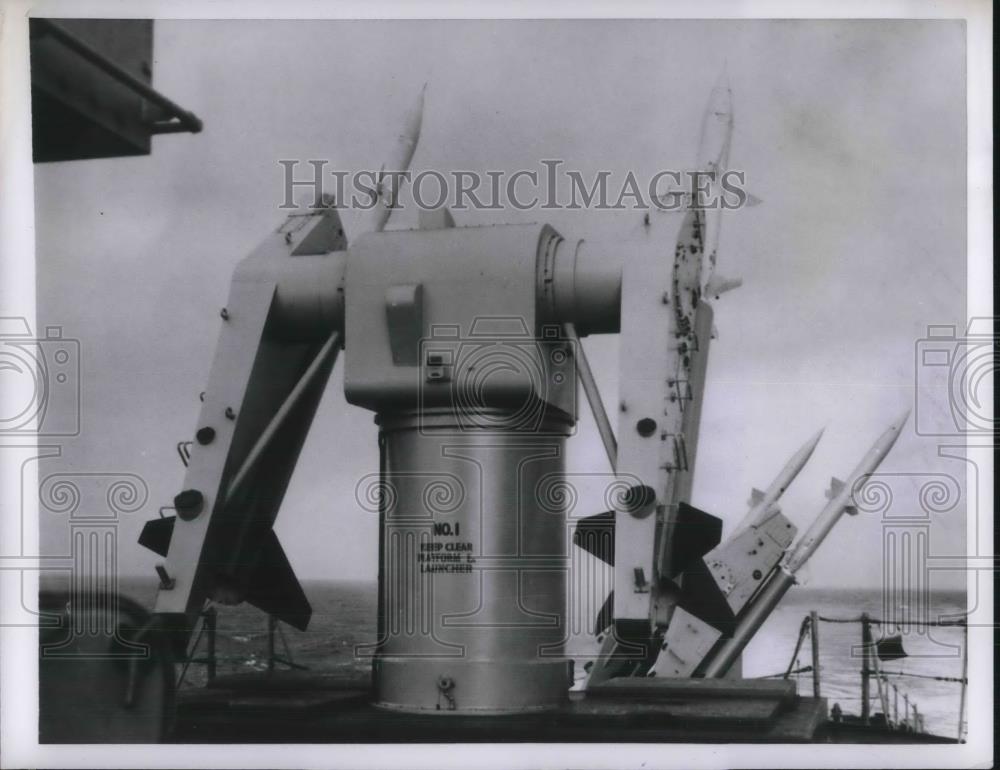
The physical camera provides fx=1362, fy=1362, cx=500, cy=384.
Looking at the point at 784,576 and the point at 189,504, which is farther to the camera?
the point at 784,576

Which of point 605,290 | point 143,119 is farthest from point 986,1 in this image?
point 143,119

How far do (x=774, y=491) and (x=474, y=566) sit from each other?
318cm

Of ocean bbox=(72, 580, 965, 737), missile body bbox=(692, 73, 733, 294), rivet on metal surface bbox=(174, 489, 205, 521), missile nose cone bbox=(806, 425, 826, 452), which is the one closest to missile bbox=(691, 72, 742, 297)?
missile body bbox=(692, 73, 733, 294)

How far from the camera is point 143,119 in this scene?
8.48 m

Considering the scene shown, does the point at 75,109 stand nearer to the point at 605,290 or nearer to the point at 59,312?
the point at 59,312

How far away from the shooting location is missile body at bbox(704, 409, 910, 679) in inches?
448

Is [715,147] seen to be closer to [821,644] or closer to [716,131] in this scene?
[716,131]

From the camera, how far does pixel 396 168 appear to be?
36.5ft

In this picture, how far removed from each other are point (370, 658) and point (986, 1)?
7.05 meters

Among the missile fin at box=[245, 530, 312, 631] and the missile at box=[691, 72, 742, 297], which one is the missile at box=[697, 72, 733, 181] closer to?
the missile at box=[691, 72, 742, 297]

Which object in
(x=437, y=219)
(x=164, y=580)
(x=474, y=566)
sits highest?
(x=437, y=219)

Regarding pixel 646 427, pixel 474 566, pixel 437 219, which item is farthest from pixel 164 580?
pixel 646 427

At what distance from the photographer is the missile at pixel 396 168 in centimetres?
1111

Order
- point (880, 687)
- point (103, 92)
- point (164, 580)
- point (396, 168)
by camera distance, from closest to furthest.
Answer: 1. point (103, 92)
2. point (164, 580)
3. point (396, 168)
4. point (880, 687)
